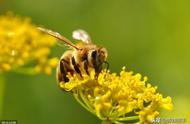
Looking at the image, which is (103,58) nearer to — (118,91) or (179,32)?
(118,91)

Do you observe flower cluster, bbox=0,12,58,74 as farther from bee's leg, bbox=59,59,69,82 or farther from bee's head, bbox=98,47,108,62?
bee's head, bbox=98,47,108,62

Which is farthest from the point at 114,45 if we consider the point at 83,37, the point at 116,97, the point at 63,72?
the point at 116,97

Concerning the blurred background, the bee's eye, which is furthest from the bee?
the blurred background

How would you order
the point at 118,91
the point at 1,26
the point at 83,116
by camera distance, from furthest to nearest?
1. the point at 83,116
2. the point at 1,26
3. the point at 118,91

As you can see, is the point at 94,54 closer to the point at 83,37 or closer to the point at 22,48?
the point at 83,37

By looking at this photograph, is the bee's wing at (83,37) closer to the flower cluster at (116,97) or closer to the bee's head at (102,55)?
the bee's head at (102,55)

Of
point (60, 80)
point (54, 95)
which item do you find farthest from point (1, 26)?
point (54, 95)

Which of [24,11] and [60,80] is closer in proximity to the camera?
[60,80]

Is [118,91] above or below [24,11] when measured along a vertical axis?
below
